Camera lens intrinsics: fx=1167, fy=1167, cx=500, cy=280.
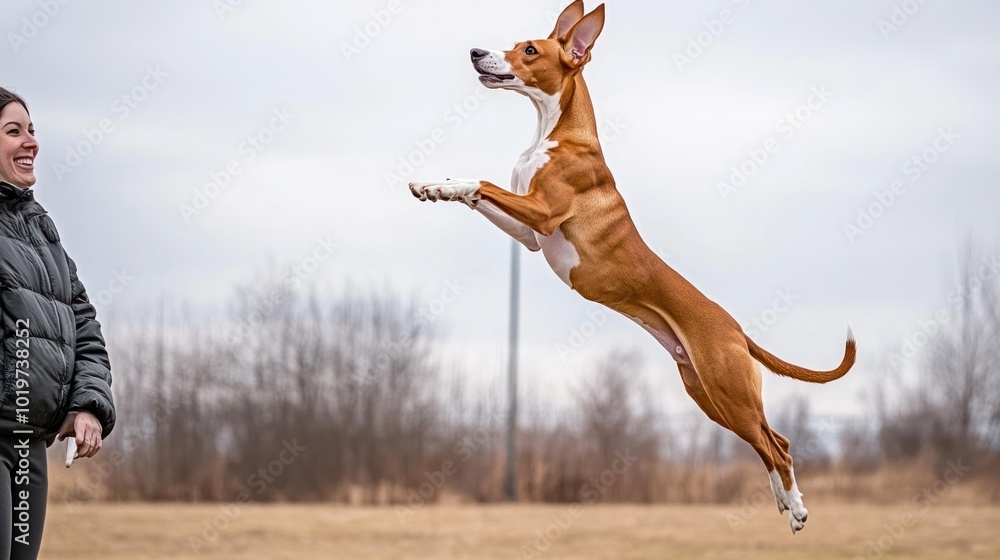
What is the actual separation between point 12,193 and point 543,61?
2116mm

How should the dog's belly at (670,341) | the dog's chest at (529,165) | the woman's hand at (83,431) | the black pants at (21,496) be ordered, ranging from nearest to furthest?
the black pants at (21,496) < the woman's hand at (83,431) < the dog's chest at (529,165) < the dog's belly at (670,341)

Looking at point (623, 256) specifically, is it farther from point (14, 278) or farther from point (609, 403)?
point (609, 403)

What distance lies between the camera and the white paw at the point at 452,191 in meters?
4.31

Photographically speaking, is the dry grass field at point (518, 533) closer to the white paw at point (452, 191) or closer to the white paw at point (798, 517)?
the white paw at point (798, 517)

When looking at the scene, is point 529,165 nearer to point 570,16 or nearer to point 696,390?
point 570,16

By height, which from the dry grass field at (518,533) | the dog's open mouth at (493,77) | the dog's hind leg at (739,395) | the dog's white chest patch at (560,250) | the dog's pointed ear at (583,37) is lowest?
the dry grass field at (518,533)

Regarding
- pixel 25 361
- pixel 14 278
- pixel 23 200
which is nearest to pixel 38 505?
pixel 25 361

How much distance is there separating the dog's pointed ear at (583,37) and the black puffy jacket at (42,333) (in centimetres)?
220

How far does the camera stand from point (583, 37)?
15.4ft

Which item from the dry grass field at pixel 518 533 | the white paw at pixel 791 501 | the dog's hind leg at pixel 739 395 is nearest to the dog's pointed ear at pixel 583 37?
the dog's hind leg at pixel 739 395

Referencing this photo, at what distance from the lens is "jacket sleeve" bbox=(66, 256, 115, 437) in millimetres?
4496

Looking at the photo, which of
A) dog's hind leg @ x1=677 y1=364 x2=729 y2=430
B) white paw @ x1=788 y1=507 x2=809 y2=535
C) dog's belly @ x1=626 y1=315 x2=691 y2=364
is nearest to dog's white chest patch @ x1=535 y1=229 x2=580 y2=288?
dog's belly @ x1=626 y1=315 x2=691 y2=364

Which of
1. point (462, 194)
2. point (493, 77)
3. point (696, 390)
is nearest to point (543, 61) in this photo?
point (493, 77)

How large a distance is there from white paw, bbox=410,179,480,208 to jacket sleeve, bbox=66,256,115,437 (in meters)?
1.47
